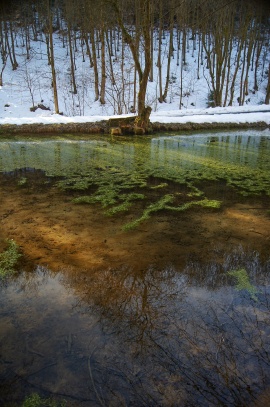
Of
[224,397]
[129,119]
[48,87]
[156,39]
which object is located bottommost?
[224,397]

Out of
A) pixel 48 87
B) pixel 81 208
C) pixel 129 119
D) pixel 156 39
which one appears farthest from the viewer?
pixel 156 39

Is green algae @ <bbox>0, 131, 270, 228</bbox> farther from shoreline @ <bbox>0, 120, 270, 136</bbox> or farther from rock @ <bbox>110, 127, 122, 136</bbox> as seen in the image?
shoreline @ <bbox>0, 120, 270, 136</bbox>

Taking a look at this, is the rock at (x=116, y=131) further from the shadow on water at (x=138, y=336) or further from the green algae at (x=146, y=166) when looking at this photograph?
the shadow on water at (x=138, y=336)

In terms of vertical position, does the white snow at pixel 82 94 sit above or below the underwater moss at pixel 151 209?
above

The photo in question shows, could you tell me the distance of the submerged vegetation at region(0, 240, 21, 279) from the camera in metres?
2.82

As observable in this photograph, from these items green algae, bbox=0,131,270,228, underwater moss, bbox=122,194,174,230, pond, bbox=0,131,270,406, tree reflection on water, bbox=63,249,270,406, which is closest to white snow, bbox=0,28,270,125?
green algae, bbox=0,131,270,228

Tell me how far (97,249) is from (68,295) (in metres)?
0.79

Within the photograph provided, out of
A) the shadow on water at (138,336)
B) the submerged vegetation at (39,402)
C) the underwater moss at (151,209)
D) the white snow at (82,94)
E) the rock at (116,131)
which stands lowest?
the submerged vegetation at (39,402)

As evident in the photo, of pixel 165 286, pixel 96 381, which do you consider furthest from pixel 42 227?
pixel 96 381

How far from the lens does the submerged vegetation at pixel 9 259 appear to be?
111 inches

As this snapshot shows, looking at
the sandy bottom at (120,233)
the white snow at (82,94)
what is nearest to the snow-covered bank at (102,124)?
the white snow at (82,94)

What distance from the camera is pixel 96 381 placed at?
1738 mm

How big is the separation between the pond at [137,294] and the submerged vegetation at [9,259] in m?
0.06

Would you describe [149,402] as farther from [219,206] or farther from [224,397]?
[219,206]
